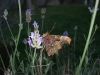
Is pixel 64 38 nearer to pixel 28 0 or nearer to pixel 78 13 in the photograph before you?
pixel 78 13

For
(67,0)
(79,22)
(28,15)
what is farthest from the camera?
(67,0)

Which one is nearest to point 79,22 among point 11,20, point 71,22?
point 71,22

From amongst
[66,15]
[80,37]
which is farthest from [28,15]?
[66,15]

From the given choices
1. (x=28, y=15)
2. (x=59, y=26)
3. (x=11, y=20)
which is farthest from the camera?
(x=59, y=26)

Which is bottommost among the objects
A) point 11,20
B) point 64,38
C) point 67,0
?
point 67,0

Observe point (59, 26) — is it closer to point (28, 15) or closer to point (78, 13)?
point (78, 13)

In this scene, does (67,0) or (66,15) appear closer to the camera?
(66,15)

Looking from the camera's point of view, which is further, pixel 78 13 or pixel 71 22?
pixel 78 13

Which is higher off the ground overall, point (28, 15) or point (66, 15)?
point (28, 15)

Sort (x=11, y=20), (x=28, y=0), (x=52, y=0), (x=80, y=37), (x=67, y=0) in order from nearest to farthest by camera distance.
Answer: (x=11, y=20) → (x=80, y=37) → (x=28, y=0) → (x=52, y=0) → (x=67, y=0)
